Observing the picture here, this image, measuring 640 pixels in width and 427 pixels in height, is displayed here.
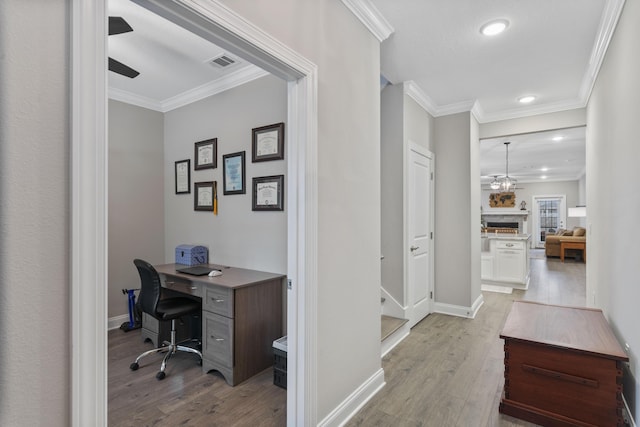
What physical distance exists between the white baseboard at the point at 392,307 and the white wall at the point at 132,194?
105 inches

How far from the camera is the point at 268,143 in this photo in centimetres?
299

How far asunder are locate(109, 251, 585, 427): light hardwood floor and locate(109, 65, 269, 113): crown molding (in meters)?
2.56

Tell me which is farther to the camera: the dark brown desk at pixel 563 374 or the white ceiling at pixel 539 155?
→ the white ceiling at pixel 539 155

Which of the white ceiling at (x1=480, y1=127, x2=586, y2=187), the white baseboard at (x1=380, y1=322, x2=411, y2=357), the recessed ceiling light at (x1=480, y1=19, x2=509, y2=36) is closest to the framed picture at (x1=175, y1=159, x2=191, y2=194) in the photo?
the white baseboard at (x1=380, y1=322, x2=411, y2=357)

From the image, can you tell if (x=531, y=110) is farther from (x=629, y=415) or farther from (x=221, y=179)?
(x=221, y=179)

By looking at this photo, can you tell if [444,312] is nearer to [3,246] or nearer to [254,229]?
[254,229]

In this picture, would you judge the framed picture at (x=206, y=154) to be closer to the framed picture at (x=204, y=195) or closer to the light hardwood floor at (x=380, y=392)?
the framed picture at (x=204, y=195)

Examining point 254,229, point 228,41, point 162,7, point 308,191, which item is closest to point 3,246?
point 162,7

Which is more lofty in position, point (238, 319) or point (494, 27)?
point (494, 27)

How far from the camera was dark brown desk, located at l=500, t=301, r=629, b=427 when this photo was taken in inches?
72.7

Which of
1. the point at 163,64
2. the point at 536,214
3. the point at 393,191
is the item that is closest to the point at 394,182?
the point at 393,191

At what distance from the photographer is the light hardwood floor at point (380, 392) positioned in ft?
6.87

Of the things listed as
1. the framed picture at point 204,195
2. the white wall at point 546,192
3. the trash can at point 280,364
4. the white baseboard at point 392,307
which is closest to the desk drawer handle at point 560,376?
the white baseboard at point 392,307

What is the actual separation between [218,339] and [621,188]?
2965mm
